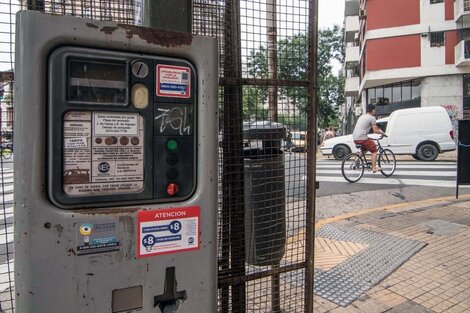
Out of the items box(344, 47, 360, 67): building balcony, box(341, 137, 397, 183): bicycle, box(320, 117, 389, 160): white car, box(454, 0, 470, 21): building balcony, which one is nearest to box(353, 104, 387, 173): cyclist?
box(341, 137, 397, 183): bicycle

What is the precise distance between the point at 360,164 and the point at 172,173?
8903 mm

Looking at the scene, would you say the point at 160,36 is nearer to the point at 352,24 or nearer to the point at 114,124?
the point at 114,124

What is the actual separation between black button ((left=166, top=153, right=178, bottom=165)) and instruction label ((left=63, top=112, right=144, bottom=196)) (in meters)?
0.11

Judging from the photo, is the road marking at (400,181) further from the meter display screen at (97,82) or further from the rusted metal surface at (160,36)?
the meter display screen at (97,82)

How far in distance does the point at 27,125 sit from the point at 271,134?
149cm

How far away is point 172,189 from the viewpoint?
1630 mm

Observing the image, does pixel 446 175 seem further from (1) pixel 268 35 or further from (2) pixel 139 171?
(2) pixel 139 171

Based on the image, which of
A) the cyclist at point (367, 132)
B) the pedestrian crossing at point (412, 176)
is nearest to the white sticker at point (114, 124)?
the cyclist at point (367, 132)

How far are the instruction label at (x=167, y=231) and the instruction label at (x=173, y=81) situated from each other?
18.5 inches

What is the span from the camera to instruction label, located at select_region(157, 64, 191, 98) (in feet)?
5.22

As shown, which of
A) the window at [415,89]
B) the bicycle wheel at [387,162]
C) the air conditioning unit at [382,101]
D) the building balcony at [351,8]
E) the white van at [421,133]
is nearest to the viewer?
the bicycle wheel at [387,162]

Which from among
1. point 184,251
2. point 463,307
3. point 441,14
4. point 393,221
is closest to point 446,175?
point 393,221

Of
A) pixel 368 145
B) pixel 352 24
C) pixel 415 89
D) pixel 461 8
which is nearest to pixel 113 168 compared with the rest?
pixel 368 145

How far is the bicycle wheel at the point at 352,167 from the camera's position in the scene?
9780 mm
